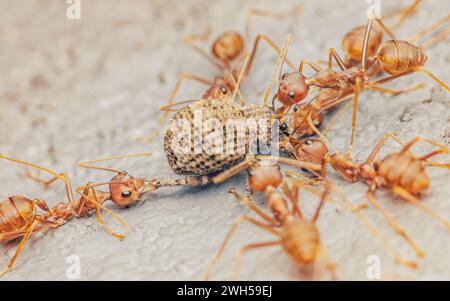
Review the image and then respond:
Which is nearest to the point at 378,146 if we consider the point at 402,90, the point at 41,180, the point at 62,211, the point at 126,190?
the point at 402,90

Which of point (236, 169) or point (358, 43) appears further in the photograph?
point (358, 43)

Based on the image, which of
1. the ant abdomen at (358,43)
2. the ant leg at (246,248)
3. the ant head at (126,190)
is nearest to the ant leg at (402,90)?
the ant abdomen at (358,43)

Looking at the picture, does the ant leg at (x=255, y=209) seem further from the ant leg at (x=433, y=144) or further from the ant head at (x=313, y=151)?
the ant leg at (x=433, y=144)

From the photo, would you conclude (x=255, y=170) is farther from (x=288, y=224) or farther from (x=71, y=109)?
(x=71, y=109)

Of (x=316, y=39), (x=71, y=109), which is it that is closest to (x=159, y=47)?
(x=71, y=109)

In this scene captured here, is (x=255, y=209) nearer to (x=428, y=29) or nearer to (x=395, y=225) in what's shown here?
(x=395, y=225)

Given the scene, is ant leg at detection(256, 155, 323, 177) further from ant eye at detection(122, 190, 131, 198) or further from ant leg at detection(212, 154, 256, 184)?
ant eye at detection(122, 190, 131, 198)
